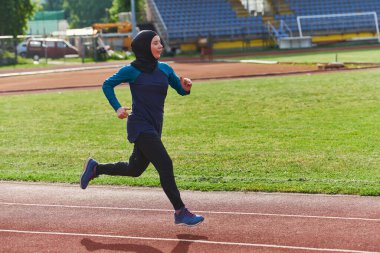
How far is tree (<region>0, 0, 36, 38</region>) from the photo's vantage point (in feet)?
181

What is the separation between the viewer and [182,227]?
8.12m

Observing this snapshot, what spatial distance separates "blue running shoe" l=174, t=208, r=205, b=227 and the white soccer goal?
5040cm

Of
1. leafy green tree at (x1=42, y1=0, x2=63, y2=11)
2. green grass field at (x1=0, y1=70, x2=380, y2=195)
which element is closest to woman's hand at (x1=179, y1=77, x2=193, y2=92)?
green grass field at (x1=0, y1=70, x2=380, y2=195)

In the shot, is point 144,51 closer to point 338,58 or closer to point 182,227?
point 182,227

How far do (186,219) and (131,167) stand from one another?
1.02 meters

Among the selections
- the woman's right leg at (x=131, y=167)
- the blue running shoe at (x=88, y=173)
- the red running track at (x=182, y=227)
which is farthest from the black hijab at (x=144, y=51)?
the red running track at (x=182, y=227)

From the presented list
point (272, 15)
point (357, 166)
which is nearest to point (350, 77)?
point (357, 166)

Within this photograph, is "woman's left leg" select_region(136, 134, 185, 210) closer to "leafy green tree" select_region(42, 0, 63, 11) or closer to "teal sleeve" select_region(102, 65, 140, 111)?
"teal sleeve" select_region(102, 65, 140, 111)

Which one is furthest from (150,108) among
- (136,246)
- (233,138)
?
(233,138)

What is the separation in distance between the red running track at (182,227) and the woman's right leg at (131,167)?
50cm

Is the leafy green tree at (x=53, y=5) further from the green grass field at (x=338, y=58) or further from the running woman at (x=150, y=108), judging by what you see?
the running woman at (x=150, y=108)

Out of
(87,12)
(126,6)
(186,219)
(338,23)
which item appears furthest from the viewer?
(87,12)

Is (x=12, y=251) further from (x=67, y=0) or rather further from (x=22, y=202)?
(x=67, y=0)

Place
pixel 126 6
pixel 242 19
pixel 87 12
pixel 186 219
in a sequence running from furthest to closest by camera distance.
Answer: pixel 87 12 → pixel 126 6 → pixel 242 19 → pixel 186 219
